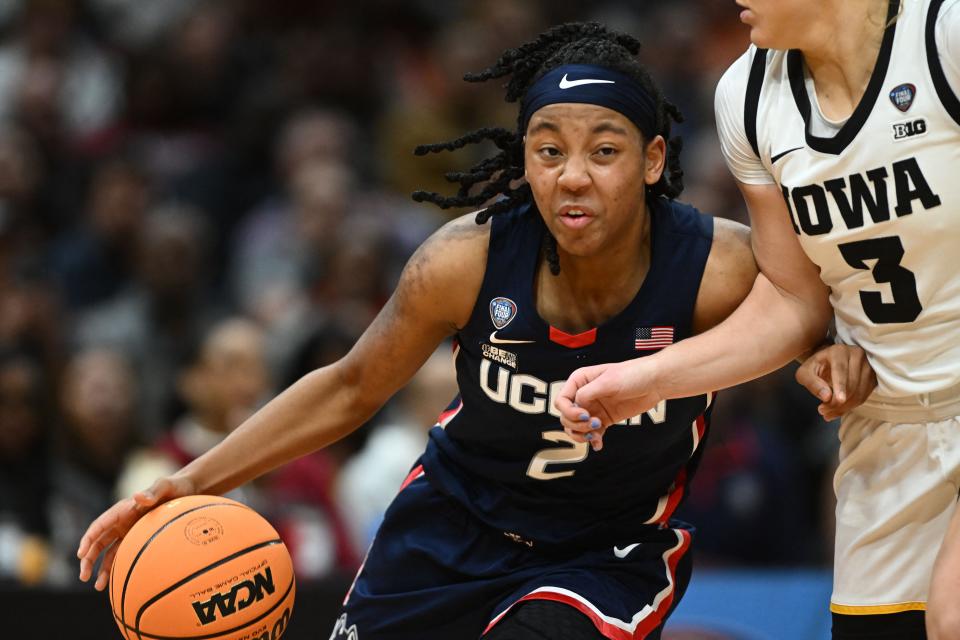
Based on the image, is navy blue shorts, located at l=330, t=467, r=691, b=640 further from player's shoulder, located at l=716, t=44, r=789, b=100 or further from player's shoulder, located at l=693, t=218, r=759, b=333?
player's shoulder, located at l=716, t=44, r=789, b=100

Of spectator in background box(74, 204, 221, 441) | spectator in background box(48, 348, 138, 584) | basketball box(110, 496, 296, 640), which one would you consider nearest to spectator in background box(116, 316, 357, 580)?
spectator in background box(48, 348, 138, 584)

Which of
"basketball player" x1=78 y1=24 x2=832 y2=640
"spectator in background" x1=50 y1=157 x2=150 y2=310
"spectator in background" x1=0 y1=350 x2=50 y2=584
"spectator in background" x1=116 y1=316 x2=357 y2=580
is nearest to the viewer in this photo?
"basketball player" x1=78 y1=24 x2=832 y2=640

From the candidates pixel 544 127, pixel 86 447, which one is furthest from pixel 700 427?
pixel 86 447

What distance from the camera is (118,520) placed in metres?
4.00

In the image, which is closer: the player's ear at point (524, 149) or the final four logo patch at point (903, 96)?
the final four logo patch at point (903, 96)

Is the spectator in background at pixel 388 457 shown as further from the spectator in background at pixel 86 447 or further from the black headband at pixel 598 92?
the black headband at pixel 598 92

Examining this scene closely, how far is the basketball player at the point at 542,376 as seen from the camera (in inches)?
146

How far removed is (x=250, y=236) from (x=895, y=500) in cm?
584

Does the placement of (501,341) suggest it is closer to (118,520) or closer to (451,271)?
(451,271)

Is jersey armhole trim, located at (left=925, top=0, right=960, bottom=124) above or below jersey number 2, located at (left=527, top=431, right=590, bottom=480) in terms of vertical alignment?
above

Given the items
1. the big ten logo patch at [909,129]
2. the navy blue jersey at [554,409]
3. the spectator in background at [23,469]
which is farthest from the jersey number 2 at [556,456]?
the spectator in background at [23,469]

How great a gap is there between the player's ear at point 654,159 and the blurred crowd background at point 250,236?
3.01 metres

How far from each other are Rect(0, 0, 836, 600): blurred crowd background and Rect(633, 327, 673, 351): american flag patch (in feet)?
9.21

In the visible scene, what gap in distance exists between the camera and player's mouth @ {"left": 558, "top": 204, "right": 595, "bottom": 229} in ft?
12.0
